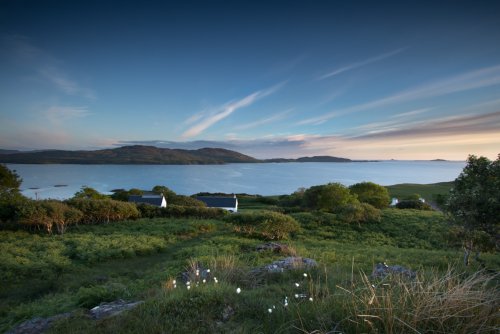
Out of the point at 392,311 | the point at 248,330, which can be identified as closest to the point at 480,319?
the point at 392,311

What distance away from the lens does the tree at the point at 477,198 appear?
9.09 m

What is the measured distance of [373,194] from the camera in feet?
184

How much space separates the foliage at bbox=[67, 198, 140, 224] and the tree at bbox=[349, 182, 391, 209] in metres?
42.9

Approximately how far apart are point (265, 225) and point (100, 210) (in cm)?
1985

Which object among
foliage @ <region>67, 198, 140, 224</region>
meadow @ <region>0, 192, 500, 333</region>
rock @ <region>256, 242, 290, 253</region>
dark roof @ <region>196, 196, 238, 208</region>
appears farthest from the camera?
dark roof @ <region>196, 196, 238, 208</region>

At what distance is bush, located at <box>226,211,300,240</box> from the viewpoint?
78.8ft

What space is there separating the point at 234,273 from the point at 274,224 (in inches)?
696

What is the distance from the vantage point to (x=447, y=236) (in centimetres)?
1252

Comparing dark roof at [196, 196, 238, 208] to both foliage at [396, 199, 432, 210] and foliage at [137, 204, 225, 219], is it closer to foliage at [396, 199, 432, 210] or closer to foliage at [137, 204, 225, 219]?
foliage at [137, 204, 225, 219]

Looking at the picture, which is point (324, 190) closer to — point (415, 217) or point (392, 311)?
point (415, 217)

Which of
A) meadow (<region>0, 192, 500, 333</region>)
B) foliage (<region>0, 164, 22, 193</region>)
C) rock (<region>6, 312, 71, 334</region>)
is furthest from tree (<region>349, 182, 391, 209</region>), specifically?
foliage (<region>0, 164, 22, 193</region>)

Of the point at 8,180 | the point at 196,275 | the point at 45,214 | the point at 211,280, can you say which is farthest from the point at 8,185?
the point at 211,280

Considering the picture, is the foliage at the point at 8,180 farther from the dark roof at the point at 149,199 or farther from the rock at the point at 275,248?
the rock at the point at 275,248

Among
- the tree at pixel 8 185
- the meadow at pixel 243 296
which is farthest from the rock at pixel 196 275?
the tree at pixel 8 185
